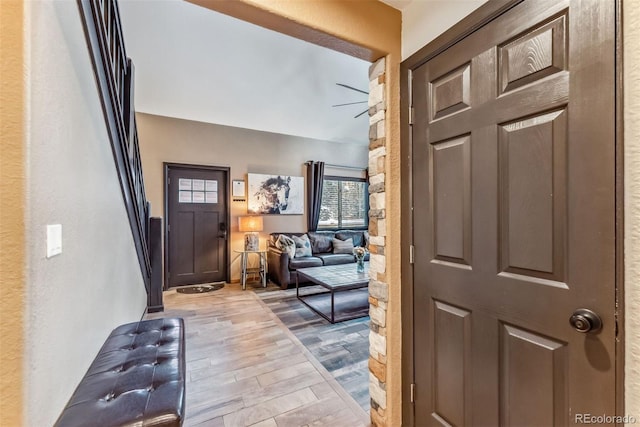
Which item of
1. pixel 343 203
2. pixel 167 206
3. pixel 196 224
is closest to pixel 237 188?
pixel 196 224

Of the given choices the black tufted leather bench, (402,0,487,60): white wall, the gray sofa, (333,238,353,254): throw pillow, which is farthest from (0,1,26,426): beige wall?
(333,238,353,254): throw pillow

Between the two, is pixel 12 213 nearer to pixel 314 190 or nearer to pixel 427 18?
pixel 427 18

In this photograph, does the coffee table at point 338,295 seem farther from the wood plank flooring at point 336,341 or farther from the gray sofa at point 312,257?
the gray sofa at point 312,257

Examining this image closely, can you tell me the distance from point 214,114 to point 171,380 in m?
4.48

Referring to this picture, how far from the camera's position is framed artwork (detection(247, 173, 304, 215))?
17.3 feet

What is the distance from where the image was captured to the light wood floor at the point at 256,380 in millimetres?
1739

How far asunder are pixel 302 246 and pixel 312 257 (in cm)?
30

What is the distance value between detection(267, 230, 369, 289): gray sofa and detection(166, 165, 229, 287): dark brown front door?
0.93 meters

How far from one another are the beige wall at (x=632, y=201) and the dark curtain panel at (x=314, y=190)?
510 centimetres

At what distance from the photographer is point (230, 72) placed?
398 cm

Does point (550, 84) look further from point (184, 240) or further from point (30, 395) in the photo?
point (184, 240)

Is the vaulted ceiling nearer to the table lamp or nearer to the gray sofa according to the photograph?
the table lamp

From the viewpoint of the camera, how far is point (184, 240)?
4871 mm

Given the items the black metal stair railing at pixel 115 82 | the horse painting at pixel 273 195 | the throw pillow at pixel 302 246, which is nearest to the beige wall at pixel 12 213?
the black metal stair railing at pixel 115 82
